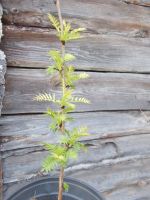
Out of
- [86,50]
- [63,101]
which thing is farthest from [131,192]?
[63,101]

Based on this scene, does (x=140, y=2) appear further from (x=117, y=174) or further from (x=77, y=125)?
(x=117, y=174)

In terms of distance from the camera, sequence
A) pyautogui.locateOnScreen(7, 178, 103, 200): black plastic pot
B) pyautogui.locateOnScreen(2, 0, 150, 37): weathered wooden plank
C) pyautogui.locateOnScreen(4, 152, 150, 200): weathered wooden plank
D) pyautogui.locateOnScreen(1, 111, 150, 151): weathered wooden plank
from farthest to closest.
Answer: pyautogui.locateOnScreen(4, 152, 150, 200): weathered wooden plank, pyautogui.locateOnScreen(1, 111, 150, 151): weathered wooden plank, pyautogui.locateOnScreen(2, 0, 150, 37): weathered wooden plank, pyautogui.locateOnScreen(7, 178, 103, 200): black plastic pot

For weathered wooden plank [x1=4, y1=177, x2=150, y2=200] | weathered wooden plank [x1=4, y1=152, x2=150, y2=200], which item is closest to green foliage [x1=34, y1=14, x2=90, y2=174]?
weathered wooden plank [x1=4, y1=152, x2=150, y2=200]

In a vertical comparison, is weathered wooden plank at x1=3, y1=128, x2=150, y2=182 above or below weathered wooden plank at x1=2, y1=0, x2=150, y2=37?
below

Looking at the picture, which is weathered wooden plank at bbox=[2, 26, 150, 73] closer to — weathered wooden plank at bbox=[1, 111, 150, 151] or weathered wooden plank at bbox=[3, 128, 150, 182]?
weathered wooden plank at bbox=[1, 111, 150, 151]

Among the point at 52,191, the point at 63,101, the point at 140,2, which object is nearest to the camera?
the point at 63,101

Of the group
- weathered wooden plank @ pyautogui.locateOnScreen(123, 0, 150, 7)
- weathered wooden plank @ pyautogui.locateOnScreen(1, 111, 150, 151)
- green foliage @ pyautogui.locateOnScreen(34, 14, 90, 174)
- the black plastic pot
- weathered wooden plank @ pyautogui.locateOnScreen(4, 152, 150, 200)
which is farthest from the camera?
weathered wooden plank @ pyautogui.locateOnScreen(4, 152, 150, 200)

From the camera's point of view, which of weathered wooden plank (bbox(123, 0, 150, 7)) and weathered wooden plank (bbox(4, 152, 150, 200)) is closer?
weathered wooden plank (bbox(123, 0, 150, 7))
